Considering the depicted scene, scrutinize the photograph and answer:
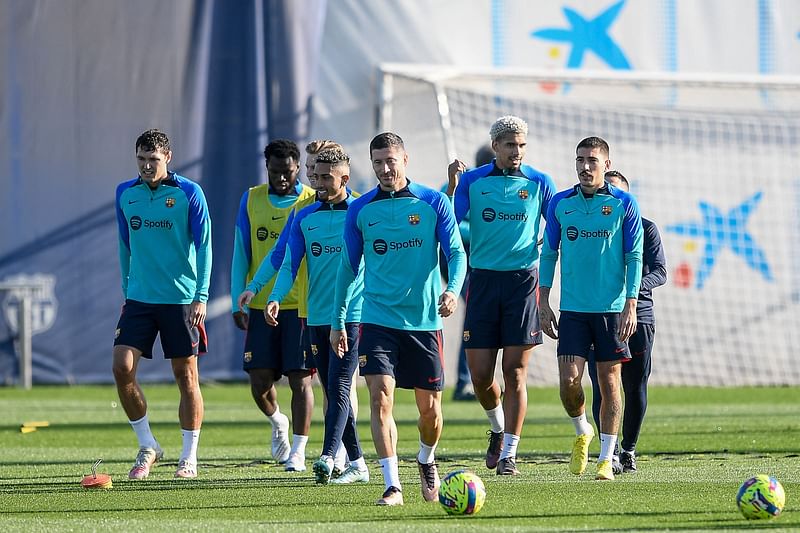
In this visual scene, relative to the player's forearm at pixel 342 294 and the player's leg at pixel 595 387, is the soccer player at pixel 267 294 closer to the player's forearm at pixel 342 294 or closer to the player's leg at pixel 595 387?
the player's forearm at pixel 342 294

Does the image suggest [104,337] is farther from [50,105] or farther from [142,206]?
[142,206]

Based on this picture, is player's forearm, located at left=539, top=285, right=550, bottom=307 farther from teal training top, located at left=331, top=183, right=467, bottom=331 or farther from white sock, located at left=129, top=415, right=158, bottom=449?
white sock, located at left=129, top=415, right=158, bottom=449

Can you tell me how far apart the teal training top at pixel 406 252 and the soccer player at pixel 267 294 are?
2.02 metres

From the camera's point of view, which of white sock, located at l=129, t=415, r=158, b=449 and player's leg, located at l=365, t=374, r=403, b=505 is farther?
white sock, located at l=129, t=415, r=158, b=449

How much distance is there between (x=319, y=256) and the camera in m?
8.99

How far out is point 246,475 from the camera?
9180 millimetres

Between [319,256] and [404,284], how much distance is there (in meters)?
1.49

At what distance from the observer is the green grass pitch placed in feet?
22.3

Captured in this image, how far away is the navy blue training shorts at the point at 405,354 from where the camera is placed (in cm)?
754

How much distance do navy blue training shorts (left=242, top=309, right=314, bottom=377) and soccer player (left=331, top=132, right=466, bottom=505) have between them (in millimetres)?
2157

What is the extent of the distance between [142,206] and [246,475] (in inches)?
73.9

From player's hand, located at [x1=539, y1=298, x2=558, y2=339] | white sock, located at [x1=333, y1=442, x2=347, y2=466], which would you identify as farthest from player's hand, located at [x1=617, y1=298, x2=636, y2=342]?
white sock, located at [x1=333, y1=442, x2=347, y2=466]

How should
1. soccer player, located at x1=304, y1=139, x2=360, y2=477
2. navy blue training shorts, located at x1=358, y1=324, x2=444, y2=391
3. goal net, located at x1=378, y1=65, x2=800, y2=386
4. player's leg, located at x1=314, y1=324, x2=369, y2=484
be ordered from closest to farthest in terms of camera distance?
navy blue training shorts, located at x1=358, y1=324, x2=444, y2=391 → player's leg, located at x1=314, y1=324, x2=369, y2=484 → soccer player, located at x1=304, y1=139, x2=360, y2=477 → goal net, located at x1=378, y1=65, x2=800, y2=386

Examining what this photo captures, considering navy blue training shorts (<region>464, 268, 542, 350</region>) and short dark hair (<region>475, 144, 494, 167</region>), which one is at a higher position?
short dark hair (<region>475, 144, 494, 167</region>)
